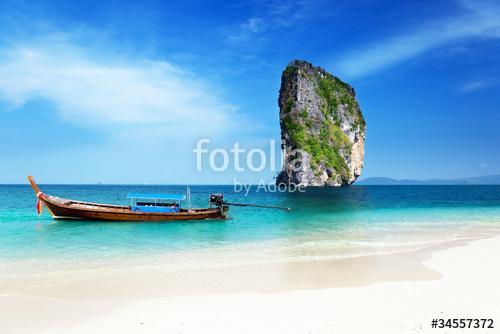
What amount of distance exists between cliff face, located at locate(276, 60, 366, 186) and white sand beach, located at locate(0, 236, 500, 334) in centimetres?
9632

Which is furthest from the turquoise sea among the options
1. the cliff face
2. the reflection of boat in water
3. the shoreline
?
the cliff face

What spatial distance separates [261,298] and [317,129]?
110130mm

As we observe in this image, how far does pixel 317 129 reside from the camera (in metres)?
116

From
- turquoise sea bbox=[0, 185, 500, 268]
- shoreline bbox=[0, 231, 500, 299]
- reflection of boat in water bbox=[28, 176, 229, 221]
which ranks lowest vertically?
turquoise sea bbox=[0, 185, 500, 268]

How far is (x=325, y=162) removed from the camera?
11369 centimetres

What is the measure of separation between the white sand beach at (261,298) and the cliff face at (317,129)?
9632 cm

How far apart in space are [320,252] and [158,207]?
1740 centimetres

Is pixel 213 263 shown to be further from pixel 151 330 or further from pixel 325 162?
pixel 325 162

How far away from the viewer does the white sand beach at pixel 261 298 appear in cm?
723

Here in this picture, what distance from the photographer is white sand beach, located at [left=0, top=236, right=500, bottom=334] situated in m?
7.23

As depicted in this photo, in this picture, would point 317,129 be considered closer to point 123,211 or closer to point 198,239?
point 123,211

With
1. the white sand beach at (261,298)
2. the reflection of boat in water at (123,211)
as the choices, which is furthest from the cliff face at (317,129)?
the white sand beach at (261,298)

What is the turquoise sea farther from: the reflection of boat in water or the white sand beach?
the white sand beach

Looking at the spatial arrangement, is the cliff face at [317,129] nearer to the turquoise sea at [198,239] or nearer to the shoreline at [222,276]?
the turquoise sea at [198,239]
